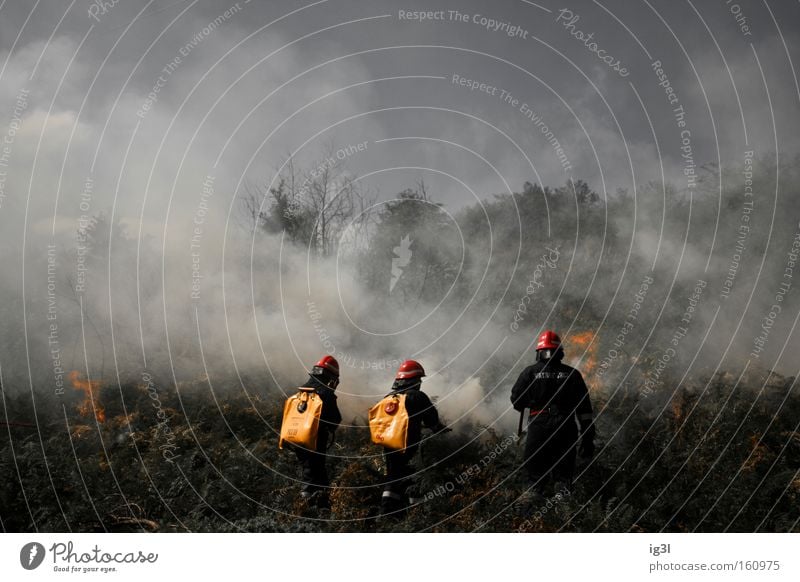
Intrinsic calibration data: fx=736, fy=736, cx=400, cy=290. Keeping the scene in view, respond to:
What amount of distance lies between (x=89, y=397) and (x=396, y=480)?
24.4ft

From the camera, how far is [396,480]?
34.3 feet

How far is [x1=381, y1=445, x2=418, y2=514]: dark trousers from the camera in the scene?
1039 centimetres

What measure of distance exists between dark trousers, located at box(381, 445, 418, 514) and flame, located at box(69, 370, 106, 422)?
6330mm

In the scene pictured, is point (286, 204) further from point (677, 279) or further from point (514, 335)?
point (677, 279)

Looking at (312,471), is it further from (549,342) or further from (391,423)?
(549,342)

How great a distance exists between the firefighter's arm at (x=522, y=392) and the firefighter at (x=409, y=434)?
112cm

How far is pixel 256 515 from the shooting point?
10898 millimetres

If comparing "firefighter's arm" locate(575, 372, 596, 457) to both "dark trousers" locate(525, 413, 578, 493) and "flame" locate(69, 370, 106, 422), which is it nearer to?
"dark trousers" locate(525, 413, 578, 493)

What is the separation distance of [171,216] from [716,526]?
1218cm

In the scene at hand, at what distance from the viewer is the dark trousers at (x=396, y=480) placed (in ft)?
34.1

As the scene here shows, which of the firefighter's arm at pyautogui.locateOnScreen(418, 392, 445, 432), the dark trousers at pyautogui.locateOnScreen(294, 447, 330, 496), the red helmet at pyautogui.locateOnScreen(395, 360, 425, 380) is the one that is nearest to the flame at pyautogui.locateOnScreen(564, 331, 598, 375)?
the red helmet at pyautogui.locateOnScreen(395, 360, 425, 380)

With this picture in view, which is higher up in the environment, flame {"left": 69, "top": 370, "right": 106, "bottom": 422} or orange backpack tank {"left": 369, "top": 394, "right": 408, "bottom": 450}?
orange backpack tank {"left": 369, "top": 394, "right": 408, "bottom": 450}

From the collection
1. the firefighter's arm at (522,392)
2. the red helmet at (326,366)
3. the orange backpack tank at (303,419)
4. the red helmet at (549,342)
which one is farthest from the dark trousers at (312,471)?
the red helmet at (549,342)
